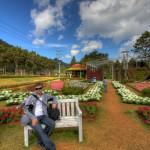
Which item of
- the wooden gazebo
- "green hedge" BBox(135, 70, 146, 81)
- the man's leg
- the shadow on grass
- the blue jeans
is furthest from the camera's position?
the wooden gazebo

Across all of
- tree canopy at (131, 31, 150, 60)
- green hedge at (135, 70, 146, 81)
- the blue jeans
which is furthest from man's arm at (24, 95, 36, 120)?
tree canopy at (131, 31, 150, 60)

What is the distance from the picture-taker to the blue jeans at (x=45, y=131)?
81.7 inches

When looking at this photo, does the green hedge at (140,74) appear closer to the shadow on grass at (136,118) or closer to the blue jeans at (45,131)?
the shadow on grass at (136,118)

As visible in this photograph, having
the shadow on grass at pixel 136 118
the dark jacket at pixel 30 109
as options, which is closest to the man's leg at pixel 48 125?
the dark jacket at pixel 30 109

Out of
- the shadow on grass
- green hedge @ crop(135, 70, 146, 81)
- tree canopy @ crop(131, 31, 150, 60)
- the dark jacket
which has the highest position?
tree canopy @ crop(131, 31, 150, 60)

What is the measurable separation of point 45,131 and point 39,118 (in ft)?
1.08

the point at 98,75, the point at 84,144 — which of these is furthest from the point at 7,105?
the point at 98,75

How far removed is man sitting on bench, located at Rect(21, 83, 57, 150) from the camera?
2.12m

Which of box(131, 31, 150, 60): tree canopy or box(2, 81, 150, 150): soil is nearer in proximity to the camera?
box(2, 81, 150, 150): soil

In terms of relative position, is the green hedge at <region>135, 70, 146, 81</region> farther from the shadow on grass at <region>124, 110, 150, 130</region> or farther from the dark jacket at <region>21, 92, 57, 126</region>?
the dark jacket at <region>21, 92, 57, 126</region>

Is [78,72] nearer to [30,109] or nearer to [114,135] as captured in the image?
[114,135]

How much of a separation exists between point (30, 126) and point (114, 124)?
106 inches

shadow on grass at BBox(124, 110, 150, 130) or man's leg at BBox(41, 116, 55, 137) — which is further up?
man's leg at BBox(41, 116, 55, 137)

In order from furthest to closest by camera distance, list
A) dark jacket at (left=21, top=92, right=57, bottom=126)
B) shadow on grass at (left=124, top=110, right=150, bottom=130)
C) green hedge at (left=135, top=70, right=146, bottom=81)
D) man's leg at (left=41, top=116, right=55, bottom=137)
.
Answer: green hedge at (left=135, top=70, right=146, bottom=81)
shadow on grass at (left=124, top=110, right=150, bottom=130)
man's leg at (left=41, top=116, right=55, bottom=137)
dark jacket at (left=21, top=92, right=57, bottom=126)
